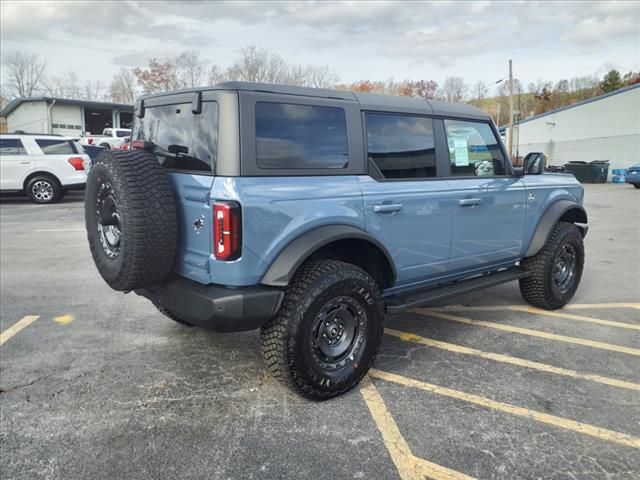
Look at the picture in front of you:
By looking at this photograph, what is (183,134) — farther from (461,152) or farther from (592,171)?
(592,171)

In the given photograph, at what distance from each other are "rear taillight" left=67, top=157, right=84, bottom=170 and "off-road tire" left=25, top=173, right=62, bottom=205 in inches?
24.8

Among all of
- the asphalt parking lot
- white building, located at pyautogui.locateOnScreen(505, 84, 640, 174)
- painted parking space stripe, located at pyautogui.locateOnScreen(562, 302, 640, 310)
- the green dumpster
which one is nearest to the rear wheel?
the asphalt parking lot

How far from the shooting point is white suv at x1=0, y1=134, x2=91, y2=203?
13.0m

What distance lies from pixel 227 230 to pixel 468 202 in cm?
215

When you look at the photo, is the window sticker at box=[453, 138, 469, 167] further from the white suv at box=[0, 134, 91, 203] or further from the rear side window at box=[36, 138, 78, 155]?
the rear side window at box=[36, 138, 78, 155]

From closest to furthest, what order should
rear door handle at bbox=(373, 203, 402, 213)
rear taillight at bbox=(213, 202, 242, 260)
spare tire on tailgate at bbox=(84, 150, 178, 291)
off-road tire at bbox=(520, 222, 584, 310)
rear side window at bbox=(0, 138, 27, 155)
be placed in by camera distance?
rear taillight at bbox=(213, 202, 242, 260) → spare tire on tailgate at bbox=(84, 150, 178, 291) → rear door handle at bbox=(373, 203, 402, 213) → off-road tire at bbox=(520, 222, 584, 310) → rear side window at bbox=(0, 138, 27, 155)

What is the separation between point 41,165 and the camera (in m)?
13.2

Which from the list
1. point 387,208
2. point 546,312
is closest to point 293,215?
point 387,208

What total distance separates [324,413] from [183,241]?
1.39m

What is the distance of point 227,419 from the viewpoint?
9.70 ft

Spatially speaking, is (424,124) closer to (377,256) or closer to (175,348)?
(377,256)

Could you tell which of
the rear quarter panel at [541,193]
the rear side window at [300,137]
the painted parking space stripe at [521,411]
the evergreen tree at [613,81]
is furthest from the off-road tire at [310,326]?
the evergreen tree at [613,81]

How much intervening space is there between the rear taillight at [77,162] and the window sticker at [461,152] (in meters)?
12.2

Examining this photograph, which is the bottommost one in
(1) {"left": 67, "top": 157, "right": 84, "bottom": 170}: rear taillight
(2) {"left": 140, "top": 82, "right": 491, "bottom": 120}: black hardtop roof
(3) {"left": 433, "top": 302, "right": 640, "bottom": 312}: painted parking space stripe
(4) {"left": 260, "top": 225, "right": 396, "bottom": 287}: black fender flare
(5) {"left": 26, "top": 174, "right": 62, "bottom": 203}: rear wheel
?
(3) {"left": 433, "top": 302, "right": 640, "bottom": 312}: painted parking space stripe
